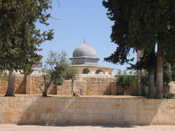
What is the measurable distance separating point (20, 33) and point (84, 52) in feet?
164

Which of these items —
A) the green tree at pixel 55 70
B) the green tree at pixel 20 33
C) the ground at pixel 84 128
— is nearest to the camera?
the green tree at pixel 20 33

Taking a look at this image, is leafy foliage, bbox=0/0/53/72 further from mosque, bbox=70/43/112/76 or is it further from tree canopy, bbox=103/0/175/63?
mosque, bbox=70/43/112/76

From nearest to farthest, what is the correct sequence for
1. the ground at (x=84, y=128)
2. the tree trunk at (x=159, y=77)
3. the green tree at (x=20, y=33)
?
the green tree at (x=20, y=33) < the ground at (x=84, y=128) < the tree trunk at (x=159, y=77)

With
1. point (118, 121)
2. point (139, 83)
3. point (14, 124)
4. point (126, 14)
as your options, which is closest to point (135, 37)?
point (126, 14)

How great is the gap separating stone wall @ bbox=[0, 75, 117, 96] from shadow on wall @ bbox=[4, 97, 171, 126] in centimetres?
2313

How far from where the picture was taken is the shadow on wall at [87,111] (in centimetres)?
1247

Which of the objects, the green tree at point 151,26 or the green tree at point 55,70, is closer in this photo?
the green tree at point 151,26

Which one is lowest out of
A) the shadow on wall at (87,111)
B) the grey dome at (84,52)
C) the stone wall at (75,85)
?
the shadow on wall at (87,111)

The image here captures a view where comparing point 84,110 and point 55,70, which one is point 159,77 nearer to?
point 84,110

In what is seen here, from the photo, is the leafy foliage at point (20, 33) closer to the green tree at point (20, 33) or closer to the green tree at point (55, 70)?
the green tree at point (20, 33)

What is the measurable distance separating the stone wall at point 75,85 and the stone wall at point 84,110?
75.9ft

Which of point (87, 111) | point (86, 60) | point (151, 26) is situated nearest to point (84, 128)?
point (87, 111)

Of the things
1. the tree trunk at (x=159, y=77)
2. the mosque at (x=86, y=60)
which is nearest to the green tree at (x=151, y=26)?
the tree trunk at (x=159, y=77)

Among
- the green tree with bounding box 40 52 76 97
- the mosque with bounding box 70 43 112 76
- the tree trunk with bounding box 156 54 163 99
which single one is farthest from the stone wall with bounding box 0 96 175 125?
the mosque with bounding box 70 43 112 76
